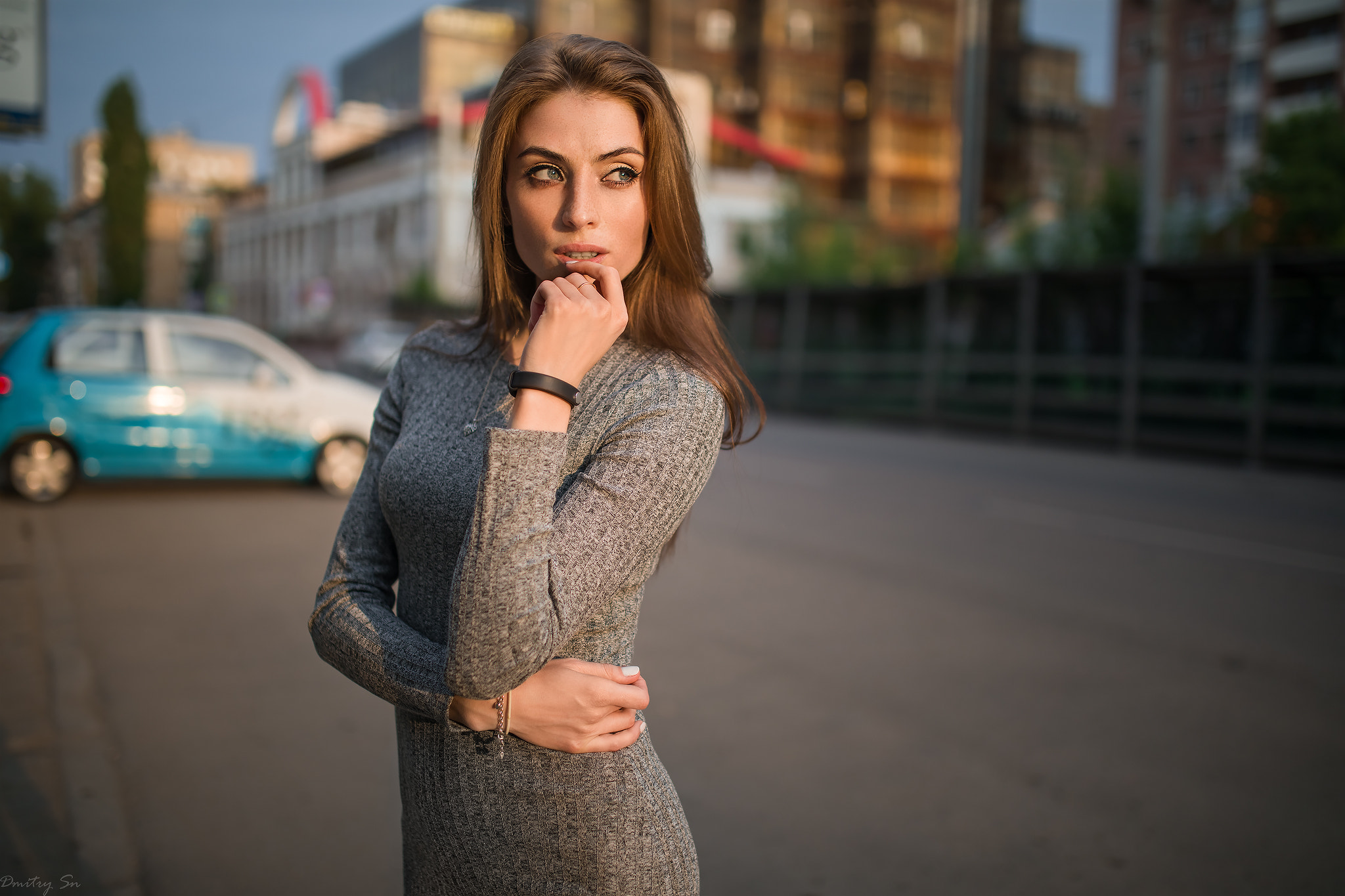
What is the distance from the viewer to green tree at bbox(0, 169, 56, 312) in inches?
3157

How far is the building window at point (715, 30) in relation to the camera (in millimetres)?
68562

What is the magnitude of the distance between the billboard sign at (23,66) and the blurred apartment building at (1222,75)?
57701 millimetres

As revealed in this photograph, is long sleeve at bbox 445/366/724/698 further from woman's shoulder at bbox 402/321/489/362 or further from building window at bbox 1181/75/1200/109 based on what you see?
building window at bbox 1181/75/1200/109

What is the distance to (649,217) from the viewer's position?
1.56m

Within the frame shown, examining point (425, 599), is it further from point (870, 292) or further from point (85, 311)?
point (870, 292)

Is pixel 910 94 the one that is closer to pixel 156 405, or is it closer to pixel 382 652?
pixel 156 405

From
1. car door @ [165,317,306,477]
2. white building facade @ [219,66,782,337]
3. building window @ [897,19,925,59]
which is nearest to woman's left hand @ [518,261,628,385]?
car door @ [165,317,306,477]

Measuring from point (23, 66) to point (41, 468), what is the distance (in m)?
4.15

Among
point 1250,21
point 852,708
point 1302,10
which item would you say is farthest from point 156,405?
point 1250,21

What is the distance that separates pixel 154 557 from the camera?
761 centimetres

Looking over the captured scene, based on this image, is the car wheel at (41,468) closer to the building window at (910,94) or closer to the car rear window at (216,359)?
the car rear window at (216,359)

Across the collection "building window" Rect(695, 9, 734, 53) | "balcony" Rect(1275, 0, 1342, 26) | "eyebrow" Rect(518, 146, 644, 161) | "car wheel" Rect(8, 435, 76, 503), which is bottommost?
"car wheel" Rect(8, 435, 76, 503)

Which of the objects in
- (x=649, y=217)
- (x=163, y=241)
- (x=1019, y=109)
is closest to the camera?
(x=649, y=217)

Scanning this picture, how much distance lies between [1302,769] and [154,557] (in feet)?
22.3
